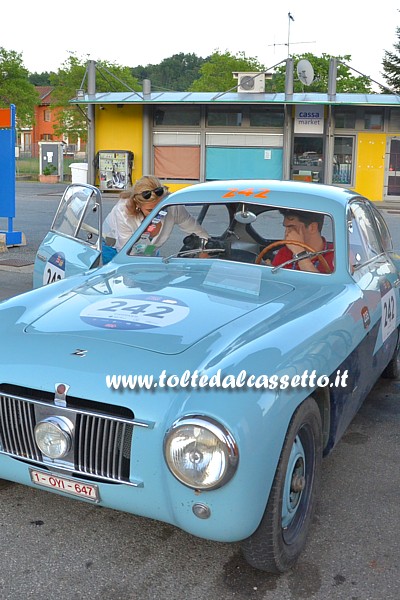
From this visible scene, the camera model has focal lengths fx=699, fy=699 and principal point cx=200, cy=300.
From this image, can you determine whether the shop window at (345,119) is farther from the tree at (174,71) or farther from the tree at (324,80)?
the tree at (174,71)

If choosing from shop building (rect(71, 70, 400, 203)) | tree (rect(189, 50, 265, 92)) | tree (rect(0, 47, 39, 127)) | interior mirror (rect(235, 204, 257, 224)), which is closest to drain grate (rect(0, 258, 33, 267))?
interior mirror (rect(235, 204, 257, 224))

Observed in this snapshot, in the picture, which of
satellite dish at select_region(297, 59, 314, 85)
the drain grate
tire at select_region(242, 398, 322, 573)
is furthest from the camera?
satellite dish at select_region(297, 59, 314, 85)

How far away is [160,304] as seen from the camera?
350cm

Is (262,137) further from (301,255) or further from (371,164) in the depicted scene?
(301,255)

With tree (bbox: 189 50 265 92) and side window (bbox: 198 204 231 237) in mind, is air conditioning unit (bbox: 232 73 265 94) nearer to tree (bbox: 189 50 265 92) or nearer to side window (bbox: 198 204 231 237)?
side window (bbox: 198 204 231 237)

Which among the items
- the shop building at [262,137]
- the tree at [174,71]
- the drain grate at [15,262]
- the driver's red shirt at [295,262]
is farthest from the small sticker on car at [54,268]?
the tree at [174,71]

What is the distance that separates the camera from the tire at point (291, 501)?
8.95 ft

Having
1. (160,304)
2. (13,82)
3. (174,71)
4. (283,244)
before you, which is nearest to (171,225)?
(283,244)

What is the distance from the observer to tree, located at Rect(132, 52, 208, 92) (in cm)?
10844

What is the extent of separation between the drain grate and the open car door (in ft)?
16.3

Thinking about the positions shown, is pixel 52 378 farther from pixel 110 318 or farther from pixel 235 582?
pixel 235 582

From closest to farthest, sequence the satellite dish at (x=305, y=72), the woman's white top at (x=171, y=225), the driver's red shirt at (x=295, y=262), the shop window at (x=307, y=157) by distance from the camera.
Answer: the driver's red shirt at (x=295, y=262), the woman's white top at (x=171, y=225), the satellite dish at (x=305, y=72), the shop window at (x=307, y=157)

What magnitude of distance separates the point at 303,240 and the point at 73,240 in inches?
83.4

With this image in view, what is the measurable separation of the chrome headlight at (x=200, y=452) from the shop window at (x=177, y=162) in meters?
24.0
